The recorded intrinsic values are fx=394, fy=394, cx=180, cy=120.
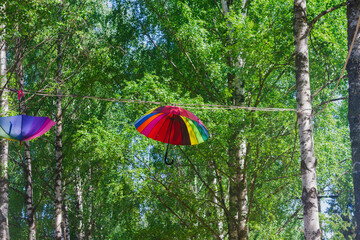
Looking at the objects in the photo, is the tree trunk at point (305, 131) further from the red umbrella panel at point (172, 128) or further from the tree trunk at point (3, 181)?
the tree trunk at point (3, 181)

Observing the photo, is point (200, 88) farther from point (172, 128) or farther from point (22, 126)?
point (22, 126)

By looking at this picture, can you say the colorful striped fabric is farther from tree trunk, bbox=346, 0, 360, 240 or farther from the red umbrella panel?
tree trunk, bbox=346, 0, 360, 240

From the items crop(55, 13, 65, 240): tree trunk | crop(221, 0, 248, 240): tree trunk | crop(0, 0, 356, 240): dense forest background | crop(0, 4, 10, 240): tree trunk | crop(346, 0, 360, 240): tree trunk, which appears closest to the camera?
crop(346, 0, 360, 240): tree trunk

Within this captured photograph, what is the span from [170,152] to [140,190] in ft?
8.92

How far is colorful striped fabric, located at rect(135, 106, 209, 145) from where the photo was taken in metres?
5.70

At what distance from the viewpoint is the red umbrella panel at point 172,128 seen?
18.7ft

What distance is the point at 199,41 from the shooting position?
8680 mm

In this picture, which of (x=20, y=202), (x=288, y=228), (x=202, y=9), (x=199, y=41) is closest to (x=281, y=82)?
(x=202, y=9)

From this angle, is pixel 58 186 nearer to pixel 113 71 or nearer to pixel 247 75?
pixel 113 71

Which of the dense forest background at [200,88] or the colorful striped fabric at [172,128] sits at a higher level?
the dense forest background at [200,88]

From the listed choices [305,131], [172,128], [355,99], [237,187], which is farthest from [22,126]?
[237,187]

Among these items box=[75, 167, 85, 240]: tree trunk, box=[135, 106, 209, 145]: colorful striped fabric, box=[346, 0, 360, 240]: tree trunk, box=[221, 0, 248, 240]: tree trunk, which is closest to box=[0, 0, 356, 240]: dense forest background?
box=[221, 0, 248, 240]: tree trunk

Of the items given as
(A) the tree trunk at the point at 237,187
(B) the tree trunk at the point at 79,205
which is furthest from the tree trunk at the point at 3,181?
(B) the tree trunk at the point at 79,205

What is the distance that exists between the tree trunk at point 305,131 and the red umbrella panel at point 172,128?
142 centimetres
